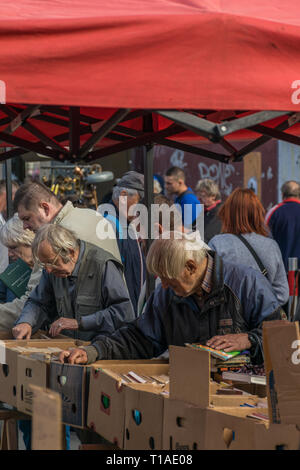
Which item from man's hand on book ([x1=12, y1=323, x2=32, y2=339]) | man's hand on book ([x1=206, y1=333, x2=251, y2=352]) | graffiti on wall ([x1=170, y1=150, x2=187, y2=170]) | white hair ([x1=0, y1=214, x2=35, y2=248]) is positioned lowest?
man's hand on book ([x1=12, y1=323, x2=32, y2=339])

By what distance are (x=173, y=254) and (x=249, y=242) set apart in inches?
64.4

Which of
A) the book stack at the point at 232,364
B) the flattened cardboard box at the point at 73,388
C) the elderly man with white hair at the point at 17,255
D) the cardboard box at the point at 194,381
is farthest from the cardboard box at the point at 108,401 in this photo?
the elderly man with white hair at the point at 17,255

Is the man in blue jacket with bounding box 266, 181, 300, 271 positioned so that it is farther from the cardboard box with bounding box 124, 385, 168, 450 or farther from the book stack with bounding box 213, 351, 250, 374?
the cardboard box with bounding box 124, 385, 168, 450

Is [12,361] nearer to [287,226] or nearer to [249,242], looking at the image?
[249,242]

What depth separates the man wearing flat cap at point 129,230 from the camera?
553 centimetres

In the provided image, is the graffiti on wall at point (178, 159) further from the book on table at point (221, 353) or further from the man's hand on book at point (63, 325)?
the book on table at point (221, 353)

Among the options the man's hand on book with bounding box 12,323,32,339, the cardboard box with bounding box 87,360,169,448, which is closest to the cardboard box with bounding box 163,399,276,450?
the cardboard box with bounding box 87,360,169,448

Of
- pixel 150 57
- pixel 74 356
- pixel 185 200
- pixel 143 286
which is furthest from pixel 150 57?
pixel 185 200

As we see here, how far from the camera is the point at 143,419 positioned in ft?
8.60

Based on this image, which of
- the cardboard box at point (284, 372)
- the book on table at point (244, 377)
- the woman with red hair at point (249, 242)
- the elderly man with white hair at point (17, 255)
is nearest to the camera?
the cardboard box at point (284, 372)

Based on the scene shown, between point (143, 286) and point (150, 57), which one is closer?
point (150, 57)

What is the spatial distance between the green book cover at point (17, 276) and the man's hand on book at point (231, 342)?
166cm

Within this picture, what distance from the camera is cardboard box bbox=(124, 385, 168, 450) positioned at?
257cm

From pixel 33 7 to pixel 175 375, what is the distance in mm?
1343
